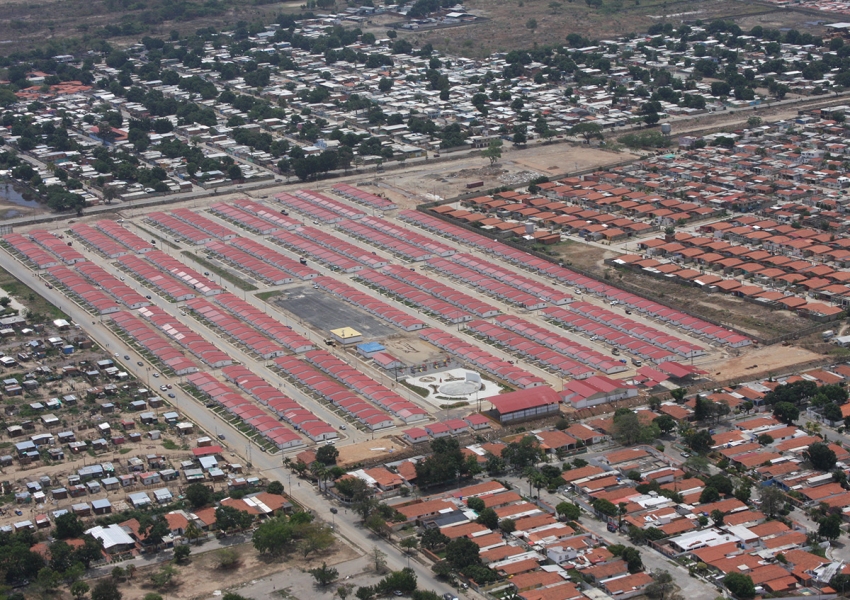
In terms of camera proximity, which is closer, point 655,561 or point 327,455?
point 655,561

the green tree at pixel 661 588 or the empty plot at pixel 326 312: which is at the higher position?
the green tree at pixel 661 588

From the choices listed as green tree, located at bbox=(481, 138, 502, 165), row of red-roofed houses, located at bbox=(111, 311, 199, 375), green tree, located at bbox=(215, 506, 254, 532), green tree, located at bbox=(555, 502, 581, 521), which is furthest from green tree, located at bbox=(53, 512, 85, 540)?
green tree, located at bbox=(481, 138, 502, 165)

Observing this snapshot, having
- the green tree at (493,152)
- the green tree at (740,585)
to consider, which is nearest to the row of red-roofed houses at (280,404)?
the green tree at (740,585)

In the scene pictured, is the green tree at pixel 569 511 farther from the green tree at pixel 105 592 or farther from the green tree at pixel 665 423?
the green tree at pixel 105 592

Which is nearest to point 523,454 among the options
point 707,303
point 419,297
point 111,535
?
point 111,535

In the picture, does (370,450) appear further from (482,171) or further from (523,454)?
(482,171)

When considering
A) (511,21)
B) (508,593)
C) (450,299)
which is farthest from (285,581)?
(511,21)

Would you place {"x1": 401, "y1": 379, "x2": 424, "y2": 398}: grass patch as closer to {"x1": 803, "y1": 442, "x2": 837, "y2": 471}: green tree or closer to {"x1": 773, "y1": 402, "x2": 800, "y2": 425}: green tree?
{"x1": 773, "y1": 402, "x2": 800, "y2": 425}: green tree
